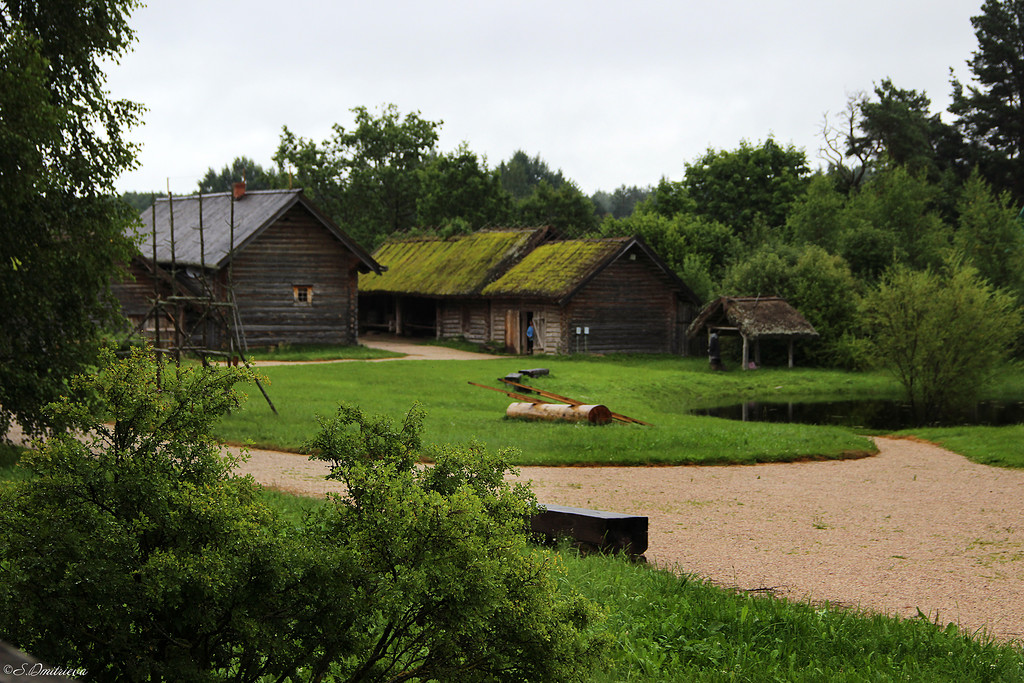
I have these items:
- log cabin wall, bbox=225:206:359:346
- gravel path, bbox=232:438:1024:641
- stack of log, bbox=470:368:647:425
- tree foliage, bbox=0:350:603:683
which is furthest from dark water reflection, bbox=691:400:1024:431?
tree foliage, bbox=0:350:603:683

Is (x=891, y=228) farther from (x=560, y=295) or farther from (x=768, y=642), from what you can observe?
(x=768, y=642)

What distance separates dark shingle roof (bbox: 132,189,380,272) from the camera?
120 ft

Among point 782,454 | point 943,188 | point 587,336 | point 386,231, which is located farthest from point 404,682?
point 386,231

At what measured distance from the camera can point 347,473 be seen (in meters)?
4.45

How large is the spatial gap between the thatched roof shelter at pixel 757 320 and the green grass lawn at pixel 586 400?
1419 mm

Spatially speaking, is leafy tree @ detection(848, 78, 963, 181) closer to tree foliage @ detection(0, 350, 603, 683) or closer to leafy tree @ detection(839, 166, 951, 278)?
leafy tree @ detection(839, 166, 951, 278)

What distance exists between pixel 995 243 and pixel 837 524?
34.4 metres

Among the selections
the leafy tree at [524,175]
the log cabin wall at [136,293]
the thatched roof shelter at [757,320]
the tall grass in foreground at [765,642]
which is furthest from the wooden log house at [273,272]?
the leafy tree at [524,175]

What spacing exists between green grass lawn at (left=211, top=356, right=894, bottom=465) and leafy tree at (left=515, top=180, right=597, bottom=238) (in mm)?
28203

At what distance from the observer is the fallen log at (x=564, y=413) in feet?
67.0

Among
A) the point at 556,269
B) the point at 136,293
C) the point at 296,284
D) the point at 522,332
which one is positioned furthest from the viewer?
the point at 522,332

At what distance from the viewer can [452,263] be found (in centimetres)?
4622

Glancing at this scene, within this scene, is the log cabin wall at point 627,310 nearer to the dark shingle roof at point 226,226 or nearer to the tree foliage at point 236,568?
the dark shingle roof at point 226,226

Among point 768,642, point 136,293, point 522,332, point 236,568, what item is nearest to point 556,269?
point 522,332
